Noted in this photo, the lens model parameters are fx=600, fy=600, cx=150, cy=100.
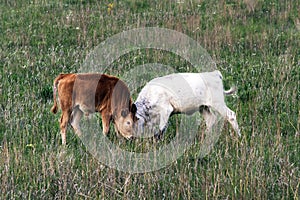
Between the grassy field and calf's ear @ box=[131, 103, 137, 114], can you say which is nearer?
the grassy field

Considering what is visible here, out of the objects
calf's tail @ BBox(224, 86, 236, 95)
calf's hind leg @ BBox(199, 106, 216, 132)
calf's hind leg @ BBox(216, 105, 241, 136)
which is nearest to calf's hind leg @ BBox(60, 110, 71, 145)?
calf's hind leg @ BBox(199, 106, 216, 132)

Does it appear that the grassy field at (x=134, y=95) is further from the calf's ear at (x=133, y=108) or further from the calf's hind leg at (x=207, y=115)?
the calf's ear at (x=133, y=108)

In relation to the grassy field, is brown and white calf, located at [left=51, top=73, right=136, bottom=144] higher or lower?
Answer: higher

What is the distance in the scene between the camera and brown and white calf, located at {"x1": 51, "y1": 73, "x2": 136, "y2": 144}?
6078 millimetres

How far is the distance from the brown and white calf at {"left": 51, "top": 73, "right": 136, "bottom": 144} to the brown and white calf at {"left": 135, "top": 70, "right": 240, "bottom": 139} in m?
0.19

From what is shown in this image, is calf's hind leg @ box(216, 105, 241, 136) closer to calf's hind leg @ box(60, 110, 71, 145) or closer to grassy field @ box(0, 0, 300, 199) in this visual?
grassy field @ box(0, 0, 300, 199)

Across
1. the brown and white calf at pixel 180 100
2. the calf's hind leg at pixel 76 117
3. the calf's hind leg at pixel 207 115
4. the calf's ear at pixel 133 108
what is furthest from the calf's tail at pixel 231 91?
the calf's hind leg at pixel 76 117

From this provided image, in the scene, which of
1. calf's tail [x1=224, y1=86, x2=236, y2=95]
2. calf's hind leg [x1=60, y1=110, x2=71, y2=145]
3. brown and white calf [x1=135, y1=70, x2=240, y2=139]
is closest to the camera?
calf's hind leg [x1=60, y1=110, x2=71, y2=145]

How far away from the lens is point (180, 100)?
6.45m

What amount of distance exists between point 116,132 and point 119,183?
1.46m

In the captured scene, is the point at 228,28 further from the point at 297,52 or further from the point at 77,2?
the point at 77,2

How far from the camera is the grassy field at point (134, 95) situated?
4.67 m

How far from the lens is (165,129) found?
636 centimetres

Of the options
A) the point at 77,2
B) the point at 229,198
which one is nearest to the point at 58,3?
the point at 77,2
